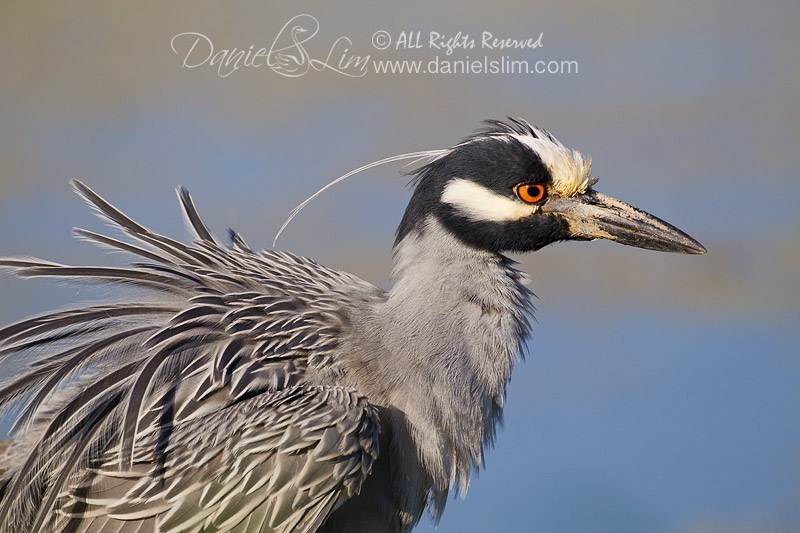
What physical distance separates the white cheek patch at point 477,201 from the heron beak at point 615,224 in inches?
9.9

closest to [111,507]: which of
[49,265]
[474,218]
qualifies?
[49,265]

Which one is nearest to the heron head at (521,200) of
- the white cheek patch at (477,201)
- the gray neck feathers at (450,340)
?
the white cheek patch at (477,201)

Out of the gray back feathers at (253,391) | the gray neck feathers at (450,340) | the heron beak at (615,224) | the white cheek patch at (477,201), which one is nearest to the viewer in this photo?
the gray back feathers at (253,391)

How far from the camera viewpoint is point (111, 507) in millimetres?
4316

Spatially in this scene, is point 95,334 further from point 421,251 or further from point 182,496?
point 421,251

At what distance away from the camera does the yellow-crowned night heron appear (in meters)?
4.30

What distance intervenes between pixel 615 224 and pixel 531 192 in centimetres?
48

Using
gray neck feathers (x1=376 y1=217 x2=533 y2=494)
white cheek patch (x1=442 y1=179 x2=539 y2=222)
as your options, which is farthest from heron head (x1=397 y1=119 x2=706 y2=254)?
gray neck feathers (x1=376 y1=217 x2=533 y2=494)

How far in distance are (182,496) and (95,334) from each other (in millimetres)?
1005

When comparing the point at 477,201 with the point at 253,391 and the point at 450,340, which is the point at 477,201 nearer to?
the point at 450,340

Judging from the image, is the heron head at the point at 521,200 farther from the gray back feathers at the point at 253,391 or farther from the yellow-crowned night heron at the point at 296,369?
the gray back feathers at the point at 253,391

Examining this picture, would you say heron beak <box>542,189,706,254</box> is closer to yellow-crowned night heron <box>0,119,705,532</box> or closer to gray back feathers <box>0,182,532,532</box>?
yellow-crowned night heron <box>0,119,705,532</box>

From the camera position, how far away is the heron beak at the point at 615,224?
16.4 ft

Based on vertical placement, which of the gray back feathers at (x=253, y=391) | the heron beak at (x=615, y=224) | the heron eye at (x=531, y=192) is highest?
the heron eye at (x=531, y=192)
